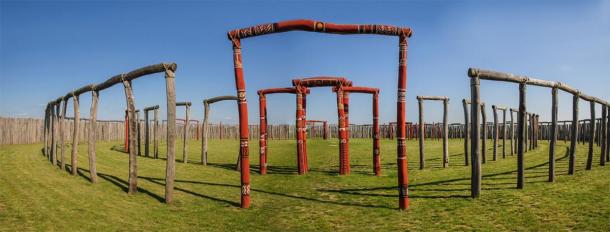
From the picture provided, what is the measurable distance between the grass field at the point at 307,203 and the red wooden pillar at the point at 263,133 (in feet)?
3.38

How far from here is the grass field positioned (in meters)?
6.09

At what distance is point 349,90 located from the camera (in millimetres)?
12125

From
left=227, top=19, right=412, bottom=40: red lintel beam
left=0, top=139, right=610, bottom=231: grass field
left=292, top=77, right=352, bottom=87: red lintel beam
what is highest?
left=227, top=19, right=412, bottom=40: red lintel beam

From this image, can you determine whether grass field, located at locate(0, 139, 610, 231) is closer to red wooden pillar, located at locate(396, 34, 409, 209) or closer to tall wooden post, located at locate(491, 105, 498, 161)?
red wooden pillar, located at locate(396, 34, 409, 209)

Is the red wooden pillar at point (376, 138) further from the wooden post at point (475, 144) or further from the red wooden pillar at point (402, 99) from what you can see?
the red wooden pillar at point (402, 99)

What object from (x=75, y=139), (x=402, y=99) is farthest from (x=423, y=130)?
(x=75, y=139)

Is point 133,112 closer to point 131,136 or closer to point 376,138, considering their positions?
point 131,136

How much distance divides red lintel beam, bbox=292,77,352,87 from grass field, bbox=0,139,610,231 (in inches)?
A: 98.0

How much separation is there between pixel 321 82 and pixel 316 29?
463cm

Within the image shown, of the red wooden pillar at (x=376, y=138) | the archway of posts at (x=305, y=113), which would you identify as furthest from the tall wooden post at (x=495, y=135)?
the archway of posts at (x=305, y=113)

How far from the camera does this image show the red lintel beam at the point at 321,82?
11.6 meters

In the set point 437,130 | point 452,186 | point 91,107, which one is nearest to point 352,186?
point 452,186

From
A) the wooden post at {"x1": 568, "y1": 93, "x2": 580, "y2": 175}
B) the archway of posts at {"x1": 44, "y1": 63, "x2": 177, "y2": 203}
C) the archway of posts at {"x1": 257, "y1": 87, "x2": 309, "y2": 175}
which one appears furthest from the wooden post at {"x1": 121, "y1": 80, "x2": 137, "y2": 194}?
the wooden post at {"x1": 568, "y1": 93, "x2": 580, "y2": 175}

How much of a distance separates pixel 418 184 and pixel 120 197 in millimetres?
6036
